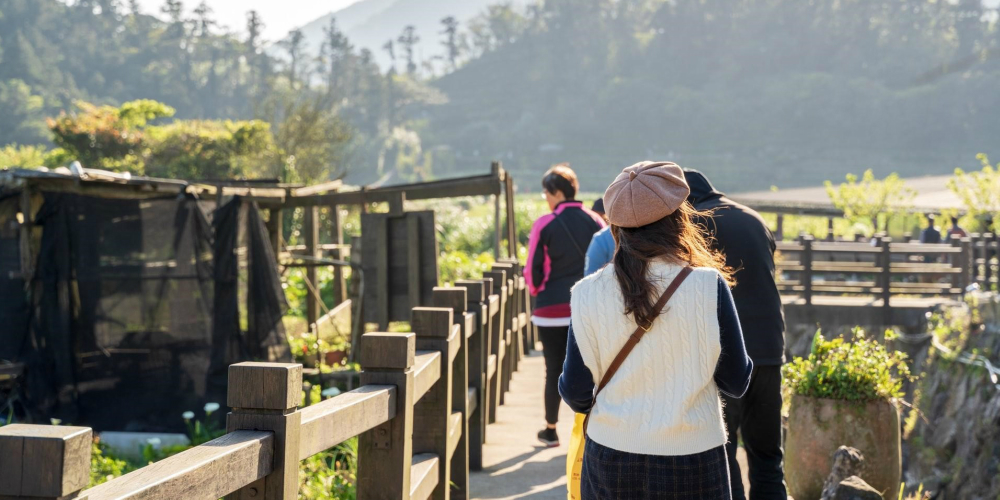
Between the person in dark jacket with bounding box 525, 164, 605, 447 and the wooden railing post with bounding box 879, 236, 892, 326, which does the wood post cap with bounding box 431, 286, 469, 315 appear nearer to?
the person in dark jacket with bounding box 525, 164, 605, 447

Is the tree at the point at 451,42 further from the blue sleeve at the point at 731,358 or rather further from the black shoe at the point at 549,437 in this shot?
the blue sleeve at the point at 731,358

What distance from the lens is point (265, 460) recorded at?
84.7 inches

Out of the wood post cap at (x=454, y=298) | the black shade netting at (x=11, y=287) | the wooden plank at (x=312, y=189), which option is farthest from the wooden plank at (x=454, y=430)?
the wooden plank at (x=312, y=189)

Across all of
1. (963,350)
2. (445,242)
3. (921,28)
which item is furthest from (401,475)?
(921,28)

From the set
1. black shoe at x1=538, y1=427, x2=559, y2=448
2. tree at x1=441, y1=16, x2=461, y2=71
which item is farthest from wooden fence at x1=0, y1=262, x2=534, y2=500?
tree at x1=441, y1=16, x2=461, y2=71

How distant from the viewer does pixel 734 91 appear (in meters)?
104

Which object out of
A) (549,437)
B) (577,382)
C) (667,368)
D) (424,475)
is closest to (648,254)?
(667,368)

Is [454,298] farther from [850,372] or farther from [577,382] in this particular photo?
[850,372]

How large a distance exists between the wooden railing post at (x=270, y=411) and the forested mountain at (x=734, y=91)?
268ft

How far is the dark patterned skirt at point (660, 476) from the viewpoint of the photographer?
261 centimetres

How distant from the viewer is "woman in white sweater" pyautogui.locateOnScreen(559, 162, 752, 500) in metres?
2.59

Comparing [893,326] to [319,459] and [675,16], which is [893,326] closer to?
[319,459]

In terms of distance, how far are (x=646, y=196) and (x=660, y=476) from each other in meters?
0.71

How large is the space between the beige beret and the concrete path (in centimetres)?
265
